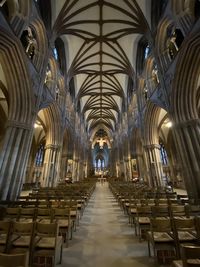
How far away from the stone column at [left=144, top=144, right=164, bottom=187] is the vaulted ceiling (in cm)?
945

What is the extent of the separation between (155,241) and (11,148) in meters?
7.89

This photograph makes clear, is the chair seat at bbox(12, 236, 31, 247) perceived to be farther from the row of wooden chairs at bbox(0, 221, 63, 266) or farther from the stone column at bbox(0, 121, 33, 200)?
the stone column at bbox(0, 121, 33, 200)

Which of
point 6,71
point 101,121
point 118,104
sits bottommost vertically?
point 6,71

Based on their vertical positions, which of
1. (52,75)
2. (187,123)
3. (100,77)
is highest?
(100,77)

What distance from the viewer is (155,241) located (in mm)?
3082

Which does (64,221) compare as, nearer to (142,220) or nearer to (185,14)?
(142,220)

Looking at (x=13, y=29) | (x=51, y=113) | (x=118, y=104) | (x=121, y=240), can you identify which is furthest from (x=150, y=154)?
(x=118, y=104)

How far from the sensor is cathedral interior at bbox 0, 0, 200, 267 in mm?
8195

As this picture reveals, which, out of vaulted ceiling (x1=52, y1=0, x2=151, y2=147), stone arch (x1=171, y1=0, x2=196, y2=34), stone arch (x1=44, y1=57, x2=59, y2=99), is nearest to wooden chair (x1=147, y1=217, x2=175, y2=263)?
stone arch (x1=171, y1=0, x2=196, y2=34)

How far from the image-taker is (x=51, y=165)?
49.0 ft

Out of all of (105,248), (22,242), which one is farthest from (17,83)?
(105,248)

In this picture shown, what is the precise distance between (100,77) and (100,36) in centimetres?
856

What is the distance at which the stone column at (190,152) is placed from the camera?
7852 mm

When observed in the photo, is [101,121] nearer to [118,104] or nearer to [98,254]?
[118,104]
